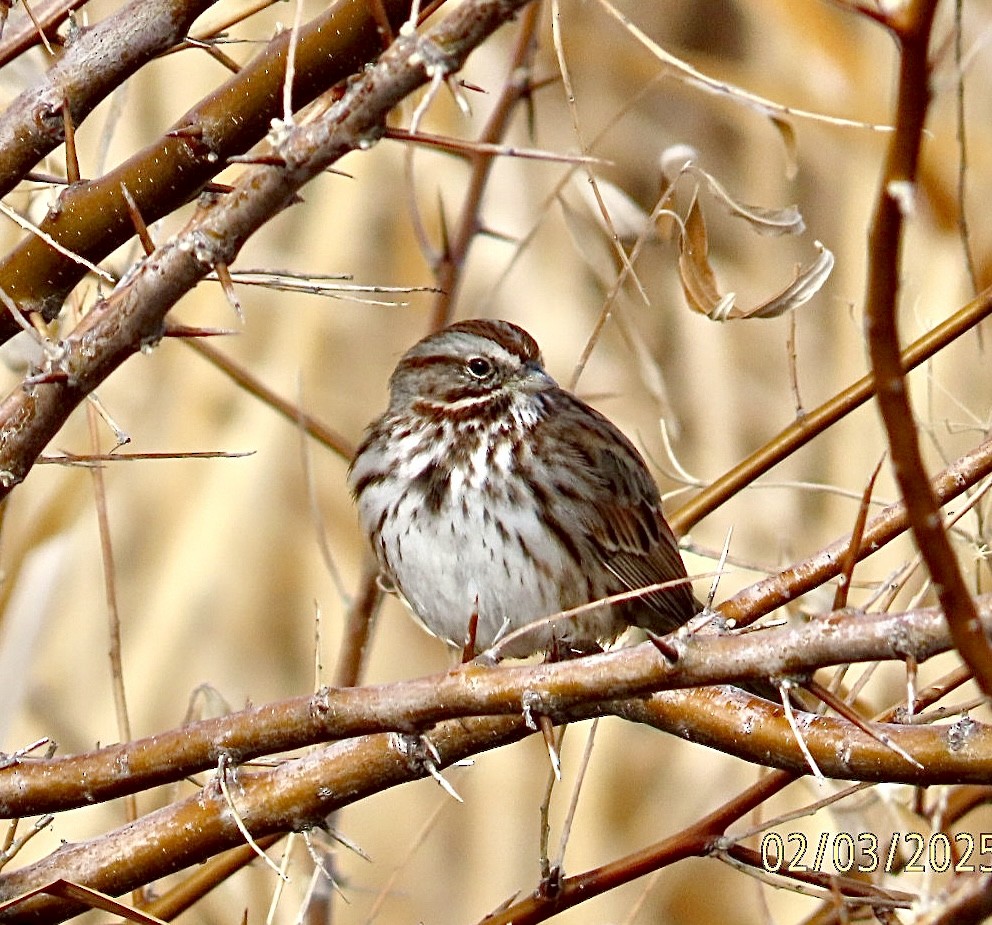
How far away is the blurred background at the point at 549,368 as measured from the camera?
3.51 metres

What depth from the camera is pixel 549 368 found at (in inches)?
138

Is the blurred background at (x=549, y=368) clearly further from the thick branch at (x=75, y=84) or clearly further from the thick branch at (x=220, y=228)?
the thick branch at (x=220, y=228)

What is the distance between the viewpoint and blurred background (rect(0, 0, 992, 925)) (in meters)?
3.51

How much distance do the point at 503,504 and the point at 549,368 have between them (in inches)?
64.3

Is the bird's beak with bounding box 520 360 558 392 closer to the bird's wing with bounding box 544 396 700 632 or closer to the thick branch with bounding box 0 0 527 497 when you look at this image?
the bird's wing with bounding box 544 396 700 632

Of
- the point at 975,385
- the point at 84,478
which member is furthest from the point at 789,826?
the point at 84,478

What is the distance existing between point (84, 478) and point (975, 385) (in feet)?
6.32

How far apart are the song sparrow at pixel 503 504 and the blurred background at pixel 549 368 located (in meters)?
1.39

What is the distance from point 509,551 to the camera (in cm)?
190

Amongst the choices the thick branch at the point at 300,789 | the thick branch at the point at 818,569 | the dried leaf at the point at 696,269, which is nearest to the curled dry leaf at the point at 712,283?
the dried leaf at the point at 696,269
